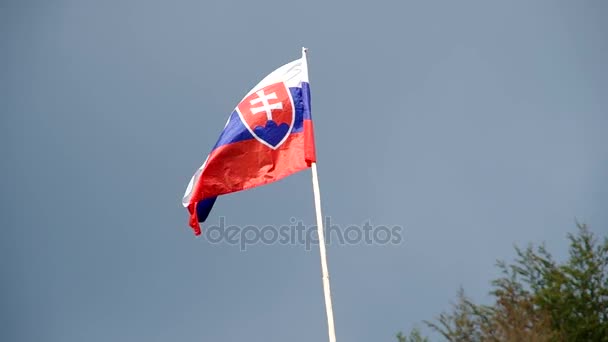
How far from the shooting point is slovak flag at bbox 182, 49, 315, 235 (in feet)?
82.9

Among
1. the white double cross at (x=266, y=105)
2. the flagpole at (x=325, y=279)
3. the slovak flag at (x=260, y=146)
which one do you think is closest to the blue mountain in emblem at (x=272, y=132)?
the slovak flag at (x=260, y=146)

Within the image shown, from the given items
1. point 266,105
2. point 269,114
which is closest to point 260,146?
point 269,114

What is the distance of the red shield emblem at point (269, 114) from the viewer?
25.6m

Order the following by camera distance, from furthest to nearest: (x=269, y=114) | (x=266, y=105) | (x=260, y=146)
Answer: (x=266, y=105) → (x=269, y=114) → (x=260, y=146)

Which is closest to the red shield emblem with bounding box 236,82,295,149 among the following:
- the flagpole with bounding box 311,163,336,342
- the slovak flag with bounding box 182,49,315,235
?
the slovak flag with bounding box 182,49,315,235

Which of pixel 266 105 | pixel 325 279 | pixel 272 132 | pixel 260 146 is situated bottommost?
pixel 325 279

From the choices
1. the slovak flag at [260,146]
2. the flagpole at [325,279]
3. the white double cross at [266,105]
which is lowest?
the flagpole at [325,279]

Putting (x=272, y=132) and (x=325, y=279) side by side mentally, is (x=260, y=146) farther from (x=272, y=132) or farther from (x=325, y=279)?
(x=325, y=279)

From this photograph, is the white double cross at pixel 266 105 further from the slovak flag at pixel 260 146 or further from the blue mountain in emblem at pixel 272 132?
the blue mountain in emblem at pixel 272 132

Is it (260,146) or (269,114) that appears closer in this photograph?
(260,146)

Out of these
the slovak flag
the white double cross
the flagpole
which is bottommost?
the flagpole

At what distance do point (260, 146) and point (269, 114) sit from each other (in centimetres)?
90

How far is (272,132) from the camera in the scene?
25.6 metres

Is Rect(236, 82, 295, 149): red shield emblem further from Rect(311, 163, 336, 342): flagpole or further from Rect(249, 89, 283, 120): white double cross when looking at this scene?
Rect(311, 163, 336, 342): flagpole
